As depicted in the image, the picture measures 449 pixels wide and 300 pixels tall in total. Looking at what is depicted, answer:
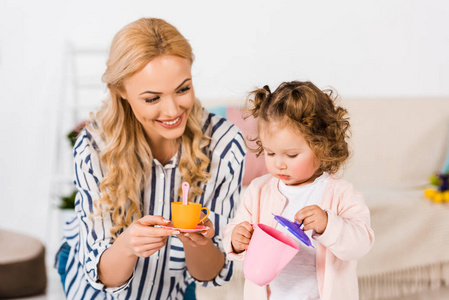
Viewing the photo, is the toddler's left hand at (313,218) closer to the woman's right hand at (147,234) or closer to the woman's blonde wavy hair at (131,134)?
the woman's right hand at (147,234)

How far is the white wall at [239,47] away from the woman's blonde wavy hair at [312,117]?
7.35ft

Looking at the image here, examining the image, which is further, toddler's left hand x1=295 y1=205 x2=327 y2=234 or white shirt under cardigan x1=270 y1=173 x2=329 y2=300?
white shirt under cardigan x1=270 y1=173 x2=329 y2=300

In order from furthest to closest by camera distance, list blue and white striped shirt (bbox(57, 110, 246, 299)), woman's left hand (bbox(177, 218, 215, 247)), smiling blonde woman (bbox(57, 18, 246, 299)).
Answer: blue and white striped shirt (bbox(57, 110, 246, 299)) → smiling blonde woman (bbox(57, 18, 246, 299)) → woman's left hand (bbox(177, 218, 215, 247))

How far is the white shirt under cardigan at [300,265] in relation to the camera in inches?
51.2

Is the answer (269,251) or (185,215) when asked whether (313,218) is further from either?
(185,215)

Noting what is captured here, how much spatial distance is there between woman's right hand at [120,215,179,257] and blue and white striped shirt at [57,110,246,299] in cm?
26

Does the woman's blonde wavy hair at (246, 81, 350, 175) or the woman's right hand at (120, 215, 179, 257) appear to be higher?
the woman's blonde wavy hair at (246, 81, 350, 175)

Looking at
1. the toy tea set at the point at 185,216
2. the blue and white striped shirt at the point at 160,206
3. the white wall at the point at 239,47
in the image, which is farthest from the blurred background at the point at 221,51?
the toy tea set at the point at 185,216

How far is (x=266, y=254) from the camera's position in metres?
1.17

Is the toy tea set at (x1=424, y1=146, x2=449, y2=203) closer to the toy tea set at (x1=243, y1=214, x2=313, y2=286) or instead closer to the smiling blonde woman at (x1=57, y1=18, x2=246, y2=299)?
the smiling blonde woman at (x1=57, y1=18, x2=246, y2=299)

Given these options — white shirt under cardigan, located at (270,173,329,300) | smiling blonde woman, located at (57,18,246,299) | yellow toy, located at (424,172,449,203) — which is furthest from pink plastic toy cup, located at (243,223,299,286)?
yellow toy, located at (424,172,449,203)

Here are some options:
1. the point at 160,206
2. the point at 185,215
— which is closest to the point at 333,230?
the point at 185,215

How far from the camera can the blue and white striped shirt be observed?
5.38 feet

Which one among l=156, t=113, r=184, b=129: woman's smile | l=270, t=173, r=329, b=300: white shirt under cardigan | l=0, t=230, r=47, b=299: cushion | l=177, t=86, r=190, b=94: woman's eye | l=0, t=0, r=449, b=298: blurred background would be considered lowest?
l=0, t=230, r=47, b=299: cushion
